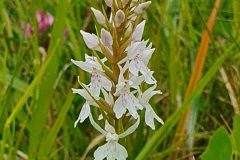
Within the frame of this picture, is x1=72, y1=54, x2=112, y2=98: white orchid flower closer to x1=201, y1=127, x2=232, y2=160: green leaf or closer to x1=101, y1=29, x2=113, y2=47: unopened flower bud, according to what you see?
x1=101, y1=29, x2=113, y2=47: unopened flower bud

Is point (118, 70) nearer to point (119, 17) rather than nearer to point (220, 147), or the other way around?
point (119, 17)

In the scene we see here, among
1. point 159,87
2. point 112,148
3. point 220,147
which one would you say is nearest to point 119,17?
point 112,148

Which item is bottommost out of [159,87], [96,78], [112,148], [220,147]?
[159,87]

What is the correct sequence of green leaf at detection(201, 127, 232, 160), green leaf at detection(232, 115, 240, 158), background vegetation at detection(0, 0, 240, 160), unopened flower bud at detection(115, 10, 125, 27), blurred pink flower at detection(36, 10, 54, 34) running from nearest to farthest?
unopened flower bud at detection(115, 10, 125, 27) < green leaf at detection(201, 127, 232, 160) < green leaf at detection(232, 115, 240, 158) < background vegetation at detection(0, 0, 240, 160) < blurred pink flower at detection(36, 10, 54, 34)

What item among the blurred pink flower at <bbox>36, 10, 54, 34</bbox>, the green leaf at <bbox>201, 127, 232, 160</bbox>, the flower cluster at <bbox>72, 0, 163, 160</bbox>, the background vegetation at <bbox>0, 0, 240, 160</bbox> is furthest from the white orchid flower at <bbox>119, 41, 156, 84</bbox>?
the blurred pink flower at <bbox>36, 10, 54, 34</bbox>

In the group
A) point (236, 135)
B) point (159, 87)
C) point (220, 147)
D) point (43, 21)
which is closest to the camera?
point (220, 147)

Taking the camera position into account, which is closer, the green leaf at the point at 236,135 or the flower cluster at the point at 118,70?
the flower cluster at the point at 118,70

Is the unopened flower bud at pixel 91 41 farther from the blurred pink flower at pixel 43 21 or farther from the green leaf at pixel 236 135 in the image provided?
the blurred pink flower at pixel 43 21

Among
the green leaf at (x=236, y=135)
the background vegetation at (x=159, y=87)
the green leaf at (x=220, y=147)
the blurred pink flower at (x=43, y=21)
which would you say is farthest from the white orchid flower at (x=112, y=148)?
the blurred pink flower at (x=43, y=21)
